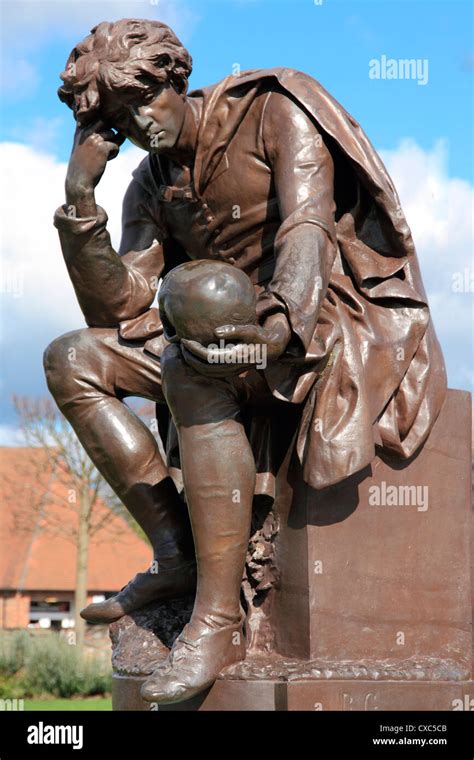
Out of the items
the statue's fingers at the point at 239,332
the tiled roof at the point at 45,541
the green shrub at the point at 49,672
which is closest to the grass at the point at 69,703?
the green shrub at the point at 49,672

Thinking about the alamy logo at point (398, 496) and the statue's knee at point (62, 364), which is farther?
the statue's knee at point (62, 364)

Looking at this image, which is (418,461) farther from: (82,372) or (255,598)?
(82,372)

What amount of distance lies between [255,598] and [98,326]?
1222 millimetres

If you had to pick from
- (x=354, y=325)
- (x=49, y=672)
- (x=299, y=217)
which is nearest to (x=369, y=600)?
(x=354, y=325)

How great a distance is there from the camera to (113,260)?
492 cm

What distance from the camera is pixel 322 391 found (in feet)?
14.6

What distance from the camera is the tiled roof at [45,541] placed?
109 feet

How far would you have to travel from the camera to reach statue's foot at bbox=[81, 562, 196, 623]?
4797mm

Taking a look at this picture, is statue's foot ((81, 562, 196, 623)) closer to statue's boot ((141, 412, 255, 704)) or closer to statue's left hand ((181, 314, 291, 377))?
statue's boot ((141, 412, 255, 704))

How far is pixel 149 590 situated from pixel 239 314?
1280 mm

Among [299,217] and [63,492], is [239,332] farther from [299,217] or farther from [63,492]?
[63,492]
